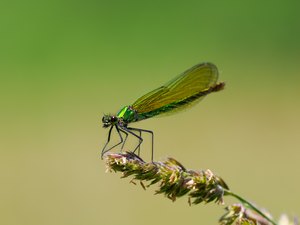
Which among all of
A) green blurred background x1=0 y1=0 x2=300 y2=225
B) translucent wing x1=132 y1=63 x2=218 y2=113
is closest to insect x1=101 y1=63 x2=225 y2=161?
translucent wing x1=132 y1=63 x2=218 y2=113

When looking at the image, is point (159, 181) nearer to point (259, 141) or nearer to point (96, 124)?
point (259, 141)

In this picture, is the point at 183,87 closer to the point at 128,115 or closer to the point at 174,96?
the point at 174,96

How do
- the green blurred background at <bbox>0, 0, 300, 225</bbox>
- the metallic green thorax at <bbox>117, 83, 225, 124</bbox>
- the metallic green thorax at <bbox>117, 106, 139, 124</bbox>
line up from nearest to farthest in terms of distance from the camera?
the metallic green thorax at <bbox>117, 83, 225, 124</bbox>
the metallic green thorax at <bbox>117, 106, 139, 124</bbox>
the green blurred background at <bbox>0, 0, 300, 225</bbox>

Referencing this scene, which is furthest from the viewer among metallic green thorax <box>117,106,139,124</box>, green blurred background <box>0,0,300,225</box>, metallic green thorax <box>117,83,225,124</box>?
green blurred background <box>0,0,300,225</box>

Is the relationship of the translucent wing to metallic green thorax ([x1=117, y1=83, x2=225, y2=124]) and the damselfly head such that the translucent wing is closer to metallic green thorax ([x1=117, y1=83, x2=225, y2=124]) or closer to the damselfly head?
metallic green thorax ([x1=117, y1=83, x2=225, y2=124])

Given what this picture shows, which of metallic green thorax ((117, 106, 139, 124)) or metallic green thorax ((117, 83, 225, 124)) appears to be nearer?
metallic green thorax ((117, 83, 225, 124))

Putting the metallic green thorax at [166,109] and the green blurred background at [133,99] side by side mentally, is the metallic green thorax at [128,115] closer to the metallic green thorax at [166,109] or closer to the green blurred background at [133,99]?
the metallic green thorax at [166,109]
